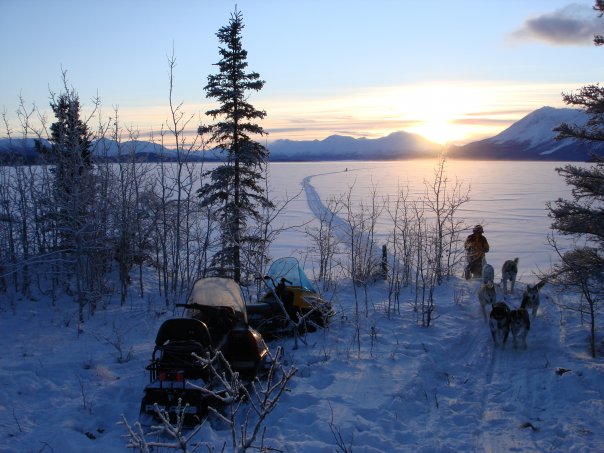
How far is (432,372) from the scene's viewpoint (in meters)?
7.91

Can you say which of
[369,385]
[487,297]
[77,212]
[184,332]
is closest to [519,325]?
[487,297]

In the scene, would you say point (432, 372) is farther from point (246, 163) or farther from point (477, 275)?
point (246, 163)

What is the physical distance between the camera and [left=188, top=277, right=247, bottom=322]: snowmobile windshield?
7879mm

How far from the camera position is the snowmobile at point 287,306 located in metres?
9.52

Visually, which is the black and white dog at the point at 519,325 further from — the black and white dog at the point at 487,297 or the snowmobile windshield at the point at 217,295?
the snowmobile windshield at the point at 217,295

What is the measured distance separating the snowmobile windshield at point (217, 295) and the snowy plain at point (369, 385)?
4.32ft

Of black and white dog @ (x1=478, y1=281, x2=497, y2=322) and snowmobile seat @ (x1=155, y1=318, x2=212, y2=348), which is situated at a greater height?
snowmobile seat @ (x1=155, y1=318, x2=212, y2=348)

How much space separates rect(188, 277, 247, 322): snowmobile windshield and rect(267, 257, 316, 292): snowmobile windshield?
242 centimetres

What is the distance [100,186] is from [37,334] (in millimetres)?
5122

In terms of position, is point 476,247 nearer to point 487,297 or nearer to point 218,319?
point 487,297

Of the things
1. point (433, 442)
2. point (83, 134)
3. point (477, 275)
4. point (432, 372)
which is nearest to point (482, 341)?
point (432, 372)

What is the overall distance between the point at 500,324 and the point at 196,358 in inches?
224

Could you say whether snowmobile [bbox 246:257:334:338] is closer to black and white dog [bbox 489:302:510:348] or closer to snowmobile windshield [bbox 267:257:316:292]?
snowmobile windshield [bbox 267:257:316:292]

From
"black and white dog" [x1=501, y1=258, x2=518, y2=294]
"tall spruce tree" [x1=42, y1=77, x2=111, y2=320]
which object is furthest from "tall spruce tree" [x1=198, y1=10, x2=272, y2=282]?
"black and white dog" [x1=501, y1=258, x2=518, y2=294]
